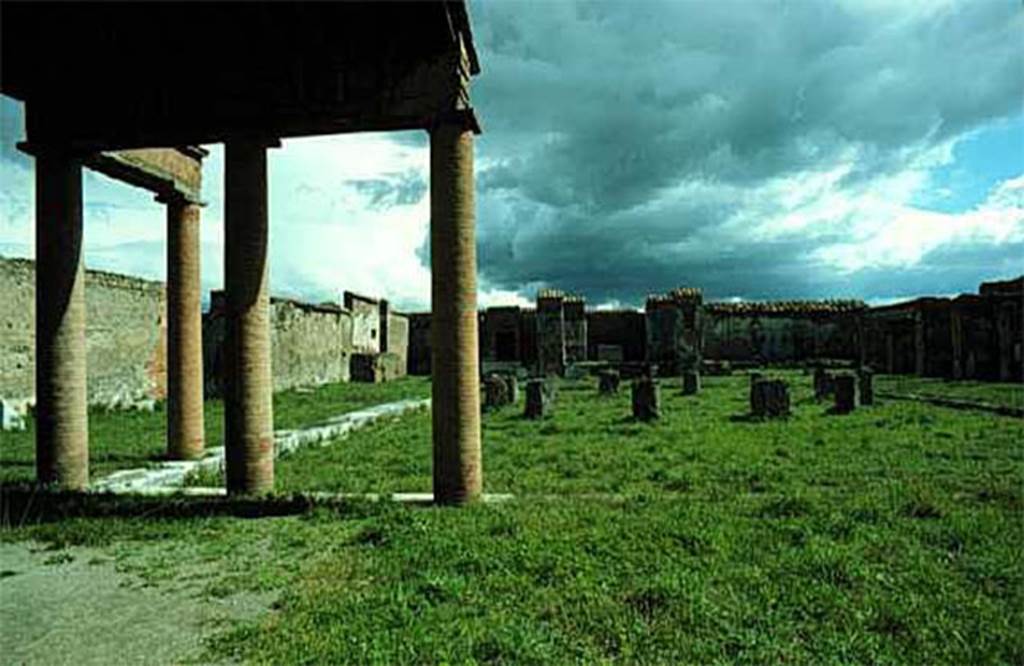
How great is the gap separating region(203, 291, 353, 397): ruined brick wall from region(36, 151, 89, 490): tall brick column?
12627 millimetres

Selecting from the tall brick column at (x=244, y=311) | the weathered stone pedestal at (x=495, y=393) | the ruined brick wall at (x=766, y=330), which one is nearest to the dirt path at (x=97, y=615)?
the tall brick column at (x=244, y=311)

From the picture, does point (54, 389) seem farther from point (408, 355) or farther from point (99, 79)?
point (408, 355)

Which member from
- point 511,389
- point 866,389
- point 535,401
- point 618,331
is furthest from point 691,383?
point 618,331

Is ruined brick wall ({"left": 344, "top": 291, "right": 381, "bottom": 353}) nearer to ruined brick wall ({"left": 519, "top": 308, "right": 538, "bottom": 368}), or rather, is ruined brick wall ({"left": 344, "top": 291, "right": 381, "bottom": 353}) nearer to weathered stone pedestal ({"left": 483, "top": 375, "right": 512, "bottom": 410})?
ruined brick wall ({"left": 519, "top": 308, "right": 538, "bottom": 368})

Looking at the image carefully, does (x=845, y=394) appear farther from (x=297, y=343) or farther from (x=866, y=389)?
(x=297, y=343)

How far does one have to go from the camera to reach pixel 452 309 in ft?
20.7

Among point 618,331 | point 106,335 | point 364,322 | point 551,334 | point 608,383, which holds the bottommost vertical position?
point 608,383

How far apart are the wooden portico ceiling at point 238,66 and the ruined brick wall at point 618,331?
98.3 feet

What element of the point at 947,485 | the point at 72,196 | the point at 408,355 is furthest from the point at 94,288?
the point at 408,355

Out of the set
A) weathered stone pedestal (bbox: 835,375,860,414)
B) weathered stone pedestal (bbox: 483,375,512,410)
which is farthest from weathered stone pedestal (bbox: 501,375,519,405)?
weathered stone pedestal (bbox: 835,375,860,414)

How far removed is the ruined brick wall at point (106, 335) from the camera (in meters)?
13.8

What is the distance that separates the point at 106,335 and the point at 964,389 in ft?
68.7

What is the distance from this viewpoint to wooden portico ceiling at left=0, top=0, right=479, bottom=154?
20.2 ft

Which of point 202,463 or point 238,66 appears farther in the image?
point 202,463
